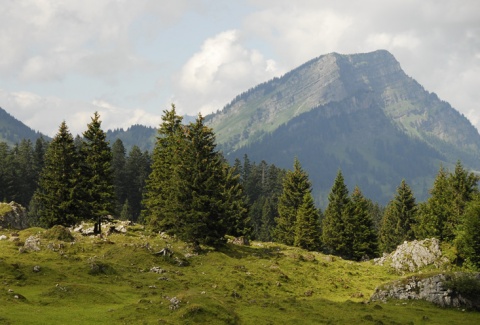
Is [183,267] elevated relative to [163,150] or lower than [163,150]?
lower

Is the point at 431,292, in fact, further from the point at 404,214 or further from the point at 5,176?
the point at 5,176

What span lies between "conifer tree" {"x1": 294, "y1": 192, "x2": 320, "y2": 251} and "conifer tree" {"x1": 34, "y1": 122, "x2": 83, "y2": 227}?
4180 centimetres

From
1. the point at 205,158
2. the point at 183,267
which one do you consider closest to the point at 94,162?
the point at 205,158

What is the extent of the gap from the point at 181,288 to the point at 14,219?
4617 cm

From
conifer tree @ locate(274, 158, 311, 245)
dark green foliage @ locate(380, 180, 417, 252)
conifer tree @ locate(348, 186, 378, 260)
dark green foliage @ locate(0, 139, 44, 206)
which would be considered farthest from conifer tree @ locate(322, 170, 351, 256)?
dark green foliage @ locate(0, 139, 44, 206)

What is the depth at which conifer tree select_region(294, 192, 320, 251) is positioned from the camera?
80.5m

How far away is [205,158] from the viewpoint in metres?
59.1

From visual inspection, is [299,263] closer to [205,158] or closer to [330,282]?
[330,282]

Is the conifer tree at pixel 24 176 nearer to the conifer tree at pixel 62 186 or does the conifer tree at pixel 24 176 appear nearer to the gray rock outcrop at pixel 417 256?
the conifer tree at pixel 62 186

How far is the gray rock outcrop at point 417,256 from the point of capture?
63438 mm

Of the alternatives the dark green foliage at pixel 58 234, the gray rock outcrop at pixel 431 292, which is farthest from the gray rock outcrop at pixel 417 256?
the dark green foliage at pixel 58 234

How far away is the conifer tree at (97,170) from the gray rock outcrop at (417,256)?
45555mm

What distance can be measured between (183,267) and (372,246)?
53804 millimetres

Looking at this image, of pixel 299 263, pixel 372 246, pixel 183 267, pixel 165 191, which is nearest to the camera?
pixel 183 267
